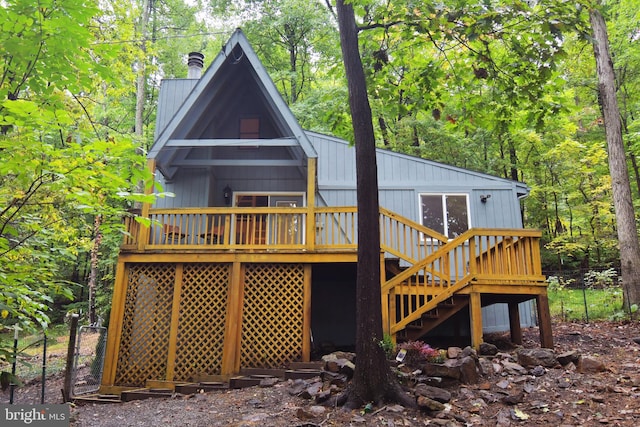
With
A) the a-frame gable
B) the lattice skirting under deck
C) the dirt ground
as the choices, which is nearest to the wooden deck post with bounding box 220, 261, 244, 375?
the lattice skirting under deck

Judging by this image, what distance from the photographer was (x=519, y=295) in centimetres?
838

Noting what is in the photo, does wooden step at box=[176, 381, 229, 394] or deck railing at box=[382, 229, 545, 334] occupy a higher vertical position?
deck railing at box=[382, 229, 545, 334]

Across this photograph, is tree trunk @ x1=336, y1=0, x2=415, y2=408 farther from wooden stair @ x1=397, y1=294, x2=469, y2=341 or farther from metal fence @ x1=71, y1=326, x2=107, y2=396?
metal fence @ x1=71, y1=326, x2=107, y2=396

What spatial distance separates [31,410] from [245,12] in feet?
74.9

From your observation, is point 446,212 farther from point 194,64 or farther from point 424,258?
point 194,64

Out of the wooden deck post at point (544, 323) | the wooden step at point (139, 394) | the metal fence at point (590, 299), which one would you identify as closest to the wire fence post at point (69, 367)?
the wooden step at point (139, 394)

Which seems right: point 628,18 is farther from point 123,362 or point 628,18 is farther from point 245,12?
point 123,362

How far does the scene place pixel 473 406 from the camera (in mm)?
5445

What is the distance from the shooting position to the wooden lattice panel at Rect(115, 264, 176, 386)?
8.53 metres

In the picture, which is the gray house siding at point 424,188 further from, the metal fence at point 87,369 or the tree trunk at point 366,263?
the metal fence at point 87,369

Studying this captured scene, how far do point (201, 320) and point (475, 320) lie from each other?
17.7 feet

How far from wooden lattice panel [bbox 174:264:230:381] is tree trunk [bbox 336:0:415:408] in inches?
156

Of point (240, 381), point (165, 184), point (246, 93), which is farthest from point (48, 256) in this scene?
point (246, 93)

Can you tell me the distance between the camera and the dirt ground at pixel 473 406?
5016 millimetres
